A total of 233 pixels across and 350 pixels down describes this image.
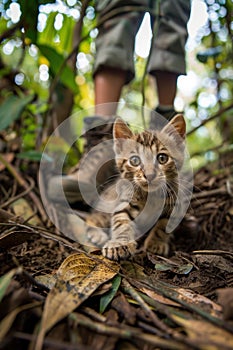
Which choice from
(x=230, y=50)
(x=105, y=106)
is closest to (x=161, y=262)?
(x=105, y=106)

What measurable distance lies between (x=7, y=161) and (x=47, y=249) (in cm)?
111

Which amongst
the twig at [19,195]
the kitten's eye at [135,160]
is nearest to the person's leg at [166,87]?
the kitten's eye at [135,160]

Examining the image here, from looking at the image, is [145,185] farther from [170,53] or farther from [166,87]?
[170,53]

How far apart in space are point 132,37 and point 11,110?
44.1 inches

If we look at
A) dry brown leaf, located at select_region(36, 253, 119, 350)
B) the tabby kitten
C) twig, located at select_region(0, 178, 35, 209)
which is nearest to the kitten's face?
the tabby kitten

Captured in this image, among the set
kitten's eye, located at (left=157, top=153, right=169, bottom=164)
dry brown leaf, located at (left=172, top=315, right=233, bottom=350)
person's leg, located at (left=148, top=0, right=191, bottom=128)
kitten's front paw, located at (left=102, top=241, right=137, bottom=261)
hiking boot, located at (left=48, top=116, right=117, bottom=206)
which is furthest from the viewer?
person's leg, located at (left=148, top=0, right=191, bottom=128)

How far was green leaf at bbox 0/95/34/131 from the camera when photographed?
2.32 metres

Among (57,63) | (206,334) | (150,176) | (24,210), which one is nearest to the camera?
(206,334)

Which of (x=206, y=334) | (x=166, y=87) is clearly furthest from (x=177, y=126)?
(x=206, y=334)

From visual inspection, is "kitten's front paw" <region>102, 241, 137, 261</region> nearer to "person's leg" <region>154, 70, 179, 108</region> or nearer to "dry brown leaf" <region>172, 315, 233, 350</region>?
"dry brown leaf" <region>172, 315, 233, 350</region>

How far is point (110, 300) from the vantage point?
1.08 meters

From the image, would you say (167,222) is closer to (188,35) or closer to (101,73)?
(101,73)

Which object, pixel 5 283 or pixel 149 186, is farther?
pixel 149 186

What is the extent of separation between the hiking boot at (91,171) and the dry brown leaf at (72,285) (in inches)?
36.5
